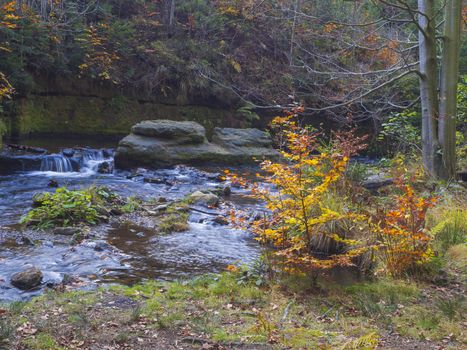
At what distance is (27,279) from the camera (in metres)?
5.14

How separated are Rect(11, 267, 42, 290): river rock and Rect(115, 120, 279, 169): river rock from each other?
352 inches

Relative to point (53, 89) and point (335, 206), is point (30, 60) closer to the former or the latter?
point (53, 89)

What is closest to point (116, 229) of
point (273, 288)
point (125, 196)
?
point (125, 196)

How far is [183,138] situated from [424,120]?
8.02 m

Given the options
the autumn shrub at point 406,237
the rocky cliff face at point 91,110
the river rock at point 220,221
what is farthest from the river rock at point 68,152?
the autumn shrub at point 406,237

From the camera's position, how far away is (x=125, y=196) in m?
10.2

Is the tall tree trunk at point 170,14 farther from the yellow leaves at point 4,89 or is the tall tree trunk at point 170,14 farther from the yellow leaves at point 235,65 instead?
the yellow leaves at point 4,89

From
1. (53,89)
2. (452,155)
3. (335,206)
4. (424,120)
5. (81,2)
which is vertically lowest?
(335,206)

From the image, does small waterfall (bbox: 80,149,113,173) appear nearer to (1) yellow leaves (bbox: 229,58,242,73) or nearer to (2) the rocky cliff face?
(2) the rocky cliff face

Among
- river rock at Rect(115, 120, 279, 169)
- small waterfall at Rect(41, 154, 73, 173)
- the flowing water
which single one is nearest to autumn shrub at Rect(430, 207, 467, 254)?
the flowing water

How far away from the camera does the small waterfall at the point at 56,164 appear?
42.3 ft

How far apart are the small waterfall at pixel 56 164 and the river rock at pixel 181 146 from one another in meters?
1.46

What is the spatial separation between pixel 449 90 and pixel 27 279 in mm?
7931

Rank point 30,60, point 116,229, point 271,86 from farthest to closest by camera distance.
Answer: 1. point 271,86
2. point 30,60
3. point 116,229
